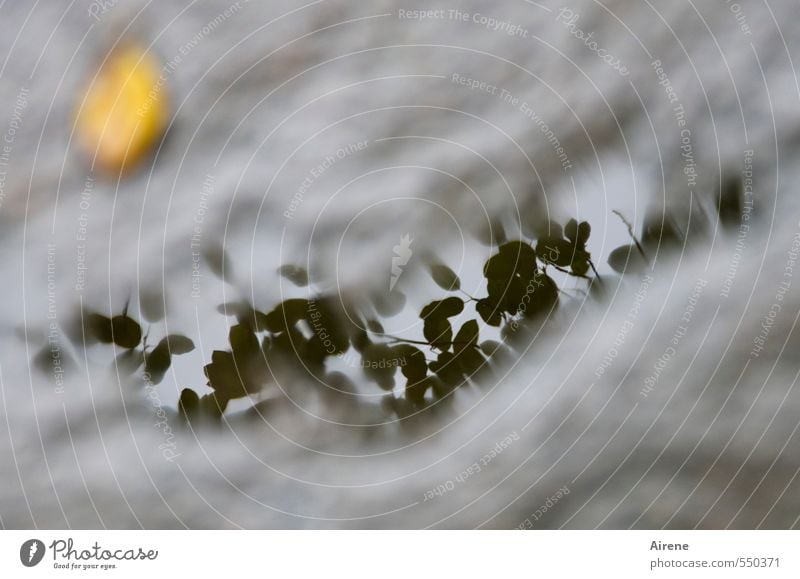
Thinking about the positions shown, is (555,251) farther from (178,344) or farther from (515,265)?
(178,344)

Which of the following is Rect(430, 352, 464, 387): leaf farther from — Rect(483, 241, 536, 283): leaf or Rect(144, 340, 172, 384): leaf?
Rect(144, 340, 172, 384): leaf

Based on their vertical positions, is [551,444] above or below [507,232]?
below

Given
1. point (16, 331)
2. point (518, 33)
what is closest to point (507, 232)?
point (518, 33)

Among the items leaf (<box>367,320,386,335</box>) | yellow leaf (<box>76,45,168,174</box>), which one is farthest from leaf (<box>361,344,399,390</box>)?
yellow leaf (<box>76,45,168,174</box>)

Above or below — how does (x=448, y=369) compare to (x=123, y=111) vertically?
below

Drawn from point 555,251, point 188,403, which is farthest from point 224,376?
point 555,251

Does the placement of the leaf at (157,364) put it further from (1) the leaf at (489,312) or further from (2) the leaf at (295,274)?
(1) the leaf at (489,312)

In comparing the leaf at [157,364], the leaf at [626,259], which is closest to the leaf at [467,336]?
the leaf at [626,259]
